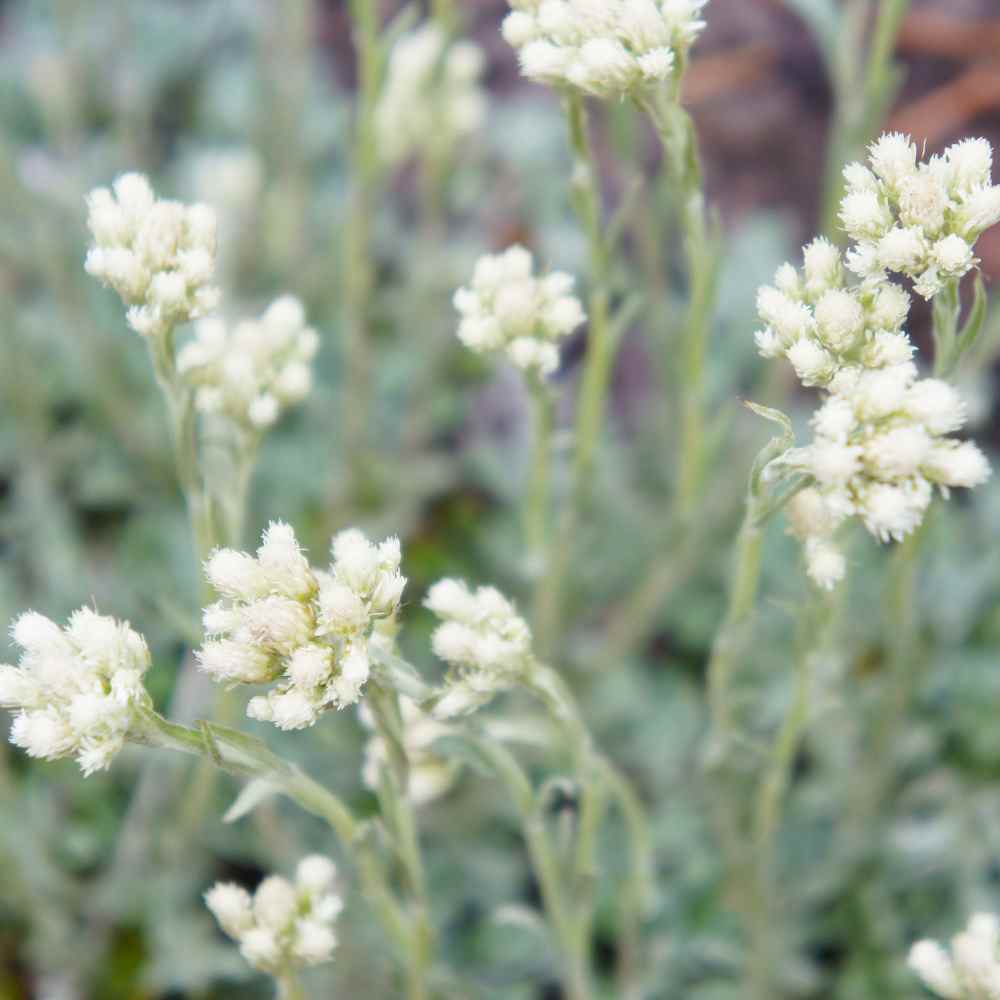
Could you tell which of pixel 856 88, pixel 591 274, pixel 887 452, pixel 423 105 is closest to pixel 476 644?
pixel 887 452

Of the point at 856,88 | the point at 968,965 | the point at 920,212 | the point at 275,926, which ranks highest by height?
the point at 856,88

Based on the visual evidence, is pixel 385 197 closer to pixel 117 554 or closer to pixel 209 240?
pixel 117 554

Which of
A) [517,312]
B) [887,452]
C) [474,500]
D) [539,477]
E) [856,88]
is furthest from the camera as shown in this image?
[474,500]

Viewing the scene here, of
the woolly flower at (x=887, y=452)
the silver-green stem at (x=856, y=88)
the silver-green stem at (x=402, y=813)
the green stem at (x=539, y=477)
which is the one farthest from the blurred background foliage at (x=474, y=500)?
the woolly flower at (x=887, y=452)

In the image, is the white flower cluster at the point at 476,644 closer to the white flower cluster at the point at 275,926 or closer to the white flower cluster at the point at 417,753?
the white flower cluster at the point at 417,753

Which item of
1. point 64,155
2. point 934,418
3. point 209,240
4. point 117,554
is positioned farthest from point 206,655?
point 64,155

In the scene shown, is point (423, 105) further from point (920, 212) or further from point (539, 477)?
point (920, 212)

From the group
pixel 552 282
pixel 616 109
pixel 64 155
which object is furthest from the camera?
pixel 64 155
